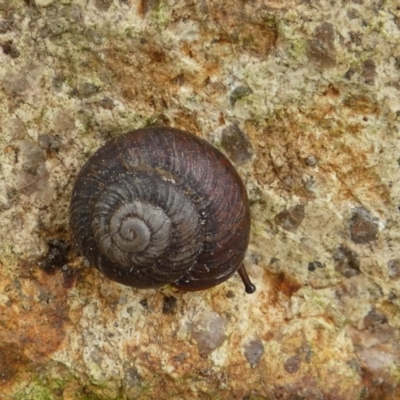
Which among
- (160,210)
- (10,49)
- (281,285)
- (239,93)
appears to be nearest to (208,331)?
(281,285)

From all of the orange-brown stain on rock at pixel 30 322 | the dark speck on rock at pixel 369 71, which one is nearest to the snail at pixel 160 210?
the orange-brown stain on rock at pixel 30 322

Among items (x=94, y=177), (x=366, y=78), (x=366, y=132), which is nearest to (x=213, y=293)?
(x=94, y=177)

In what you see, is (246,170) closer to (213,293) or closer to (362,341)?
(213,293)

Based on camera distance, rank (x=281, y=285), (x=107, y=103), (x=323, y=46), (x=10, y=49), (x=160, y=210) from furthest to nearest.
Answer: (x=281, y=285)
(x=107, y=103)
(x=10, y=49)
(x=323, y=46)
(x=160, y=210)

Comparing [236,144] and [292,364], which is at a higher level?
[236,144]

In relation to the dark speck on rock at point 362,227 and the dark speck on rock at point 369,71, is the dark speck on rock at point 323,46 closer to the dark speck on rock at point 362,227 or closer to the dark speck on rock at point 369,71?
the dark speck on rock at point 369,71

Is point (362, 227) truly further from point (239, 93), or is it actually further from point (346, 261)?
point (239, 93)
